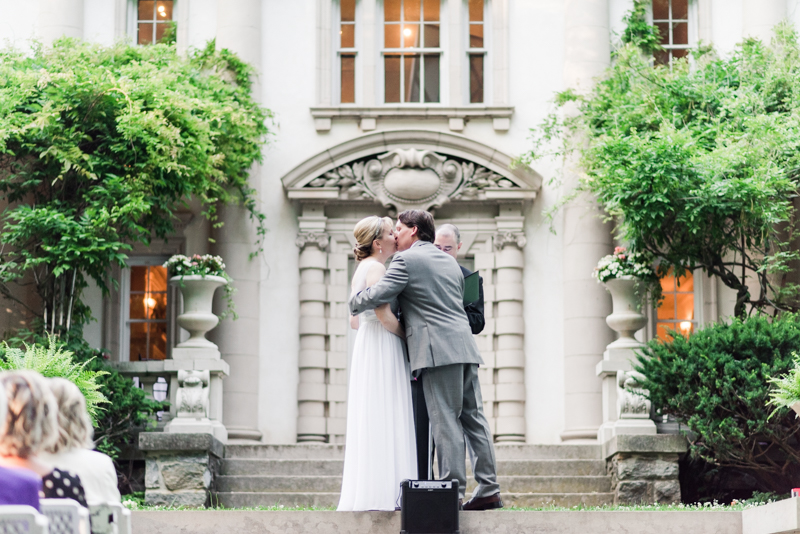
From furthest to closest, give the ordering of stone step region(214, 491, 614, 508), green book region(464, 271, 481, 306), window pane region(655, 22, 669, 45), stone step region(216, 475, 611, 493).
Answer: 1. window pane region(655, 22, 669, 45)
2. stone step region(216, 475, 611, 493)
3. stone step region(214, 491, 614, 508)
4. green book region(464, 271, 481, 306)

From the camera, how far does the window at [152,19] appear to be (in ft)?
46.4

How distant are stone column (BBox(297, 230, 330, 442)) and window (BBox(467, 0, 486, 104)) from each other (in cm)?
258

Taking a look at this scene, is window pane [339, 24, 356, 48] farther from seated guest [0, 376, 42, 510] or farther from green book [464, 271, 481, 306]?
seated guest [0, 376, 42, 510]

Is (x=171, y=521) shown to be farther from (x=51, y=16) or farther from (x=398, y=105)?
(x=51, y=16)

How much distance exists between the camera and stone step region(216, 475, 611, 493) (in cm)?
1041

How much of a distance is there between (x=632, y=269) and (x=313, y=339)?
3.86m

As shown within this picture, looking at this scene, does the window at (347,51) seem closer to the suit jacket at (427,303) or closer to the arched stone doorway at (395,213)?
the arched stone doorway at (395,213)

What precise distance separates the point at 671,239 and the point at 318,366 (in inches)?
167

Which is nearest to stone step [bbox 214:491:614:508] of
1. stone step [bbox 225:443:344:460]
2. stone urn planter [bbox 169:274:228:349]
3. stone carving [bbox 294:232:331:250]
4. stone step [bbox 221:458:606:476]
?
stone step [bbox 221:458:606:476]

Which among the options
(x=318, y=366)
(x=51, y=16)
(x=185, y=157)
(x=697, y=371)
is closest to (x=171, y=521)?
(x=697, y=371)

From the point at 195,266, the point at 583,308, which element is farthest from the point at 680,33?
the point at 195,266

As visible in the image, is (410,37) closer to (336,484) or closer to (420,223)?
(336,484)

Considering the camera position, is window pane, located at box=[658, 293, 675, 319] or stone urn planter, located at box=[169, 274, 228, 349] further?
window pane, located at box=[658, 293, 675, 319]

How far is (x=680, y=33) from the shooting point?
46.5ft
